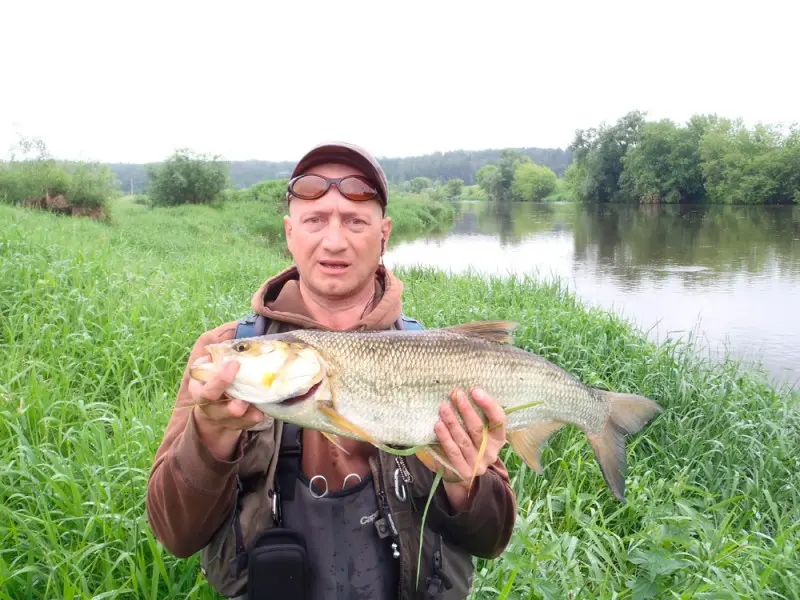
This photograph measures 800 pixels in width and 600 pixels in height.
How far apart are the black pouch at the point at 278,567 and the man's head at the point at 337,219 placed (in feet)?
2.77

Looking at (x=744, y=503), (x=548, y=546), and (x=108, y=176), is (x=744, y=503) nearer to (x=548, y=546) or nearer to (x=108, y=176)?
(x=548, y=546)

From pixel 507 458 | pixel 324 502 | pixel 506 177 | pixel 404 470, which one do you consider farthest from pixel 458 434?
pixel 506 177

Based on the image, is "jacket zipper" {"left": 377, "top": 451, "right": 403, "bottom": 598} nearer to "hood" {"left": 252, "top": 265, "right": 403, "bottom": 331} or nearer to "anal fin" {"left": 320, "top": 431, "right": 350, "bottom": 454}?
"anal fin" {"left": 320, "top": 431, "right": 350, "bottom": 454}

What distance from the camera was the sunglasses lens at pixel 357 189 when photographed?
2.12m

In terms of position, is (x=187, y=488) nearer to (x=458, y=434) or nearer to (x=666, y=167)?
(x=458, y=434)

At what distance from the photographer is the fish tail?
2.36 m

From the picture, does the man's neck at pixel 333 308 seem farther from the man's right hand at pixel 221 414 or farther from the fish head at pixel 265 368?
the man's right hand at pixel 221 414

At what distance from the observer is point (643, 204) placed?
5466 centimetres

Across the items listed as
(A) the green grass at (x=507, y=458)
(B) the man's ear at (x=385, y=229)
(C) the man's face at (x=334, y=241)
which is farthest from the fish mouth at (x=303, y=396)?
(A) the green grass at (x=507, y=458)

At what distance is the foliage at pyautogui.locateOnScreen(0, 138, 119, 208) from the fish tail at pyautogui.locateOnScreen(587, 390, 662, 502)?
1940 cm

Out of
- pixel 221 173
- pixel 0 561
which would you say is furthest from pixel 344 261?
pixel 221 173

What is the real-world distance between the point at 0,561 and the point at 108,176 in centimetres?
2099

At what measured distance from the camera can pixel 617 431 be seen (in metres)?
2.38

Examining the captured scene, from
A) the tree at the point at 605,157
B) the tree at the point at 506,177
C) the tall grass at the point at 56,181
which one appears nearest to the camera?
the tall grass at the point at 56,181
